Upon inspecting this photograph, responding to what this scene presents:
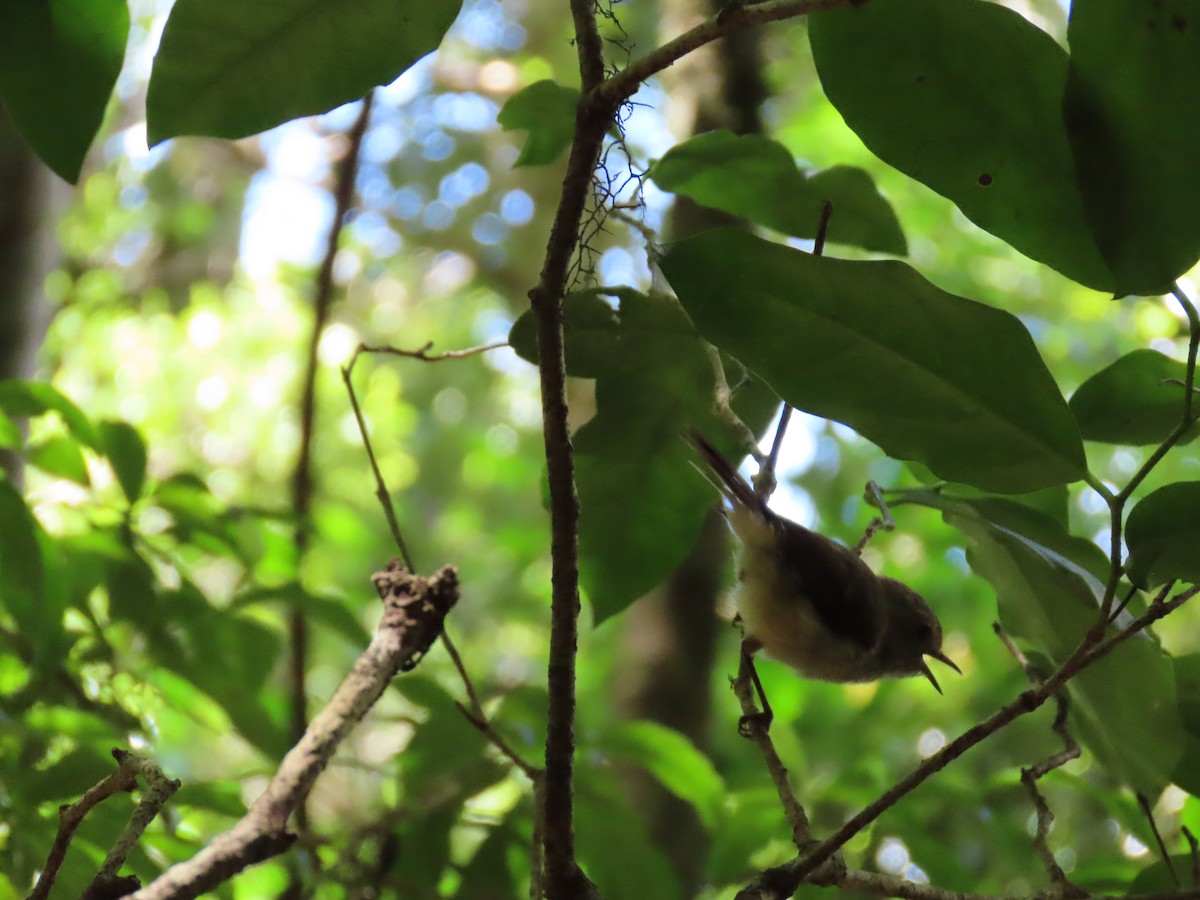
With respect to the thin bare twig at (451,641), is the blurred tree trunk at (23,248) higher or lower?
higher

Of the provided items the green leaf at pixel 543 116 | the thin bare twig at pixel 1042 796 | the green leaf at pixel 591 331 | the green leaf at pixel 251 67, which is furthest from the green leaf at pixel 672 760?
the green leaf at pixel 251 67

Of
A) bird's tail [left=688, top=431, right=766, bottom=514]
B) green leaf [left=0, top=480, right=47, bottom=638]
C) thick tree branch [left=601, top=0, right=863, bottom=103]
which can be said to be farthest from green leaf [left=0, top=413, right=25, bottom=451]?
thick tree branch [left=601, top=0, right=863, bottom=103]

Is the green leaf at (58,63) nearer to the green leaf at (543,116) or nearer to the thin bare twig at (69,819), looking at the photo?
the green leaf at (543,116)

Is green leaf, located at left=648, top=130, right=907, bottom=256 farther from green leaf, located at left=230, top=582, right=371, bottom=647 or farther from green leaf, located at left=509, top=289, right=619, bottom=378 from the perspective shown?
green leaf, located at left=230, top=582, right=371, bottom=647

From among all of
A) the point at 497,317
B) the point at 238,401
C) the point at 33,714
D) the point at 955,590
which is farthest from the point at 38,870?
the point at 238,401

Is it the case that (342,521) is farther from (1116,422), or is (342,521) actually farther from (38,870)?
(1116,422)

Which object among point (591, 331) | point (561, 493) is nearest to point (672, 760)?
point (591, 331)
